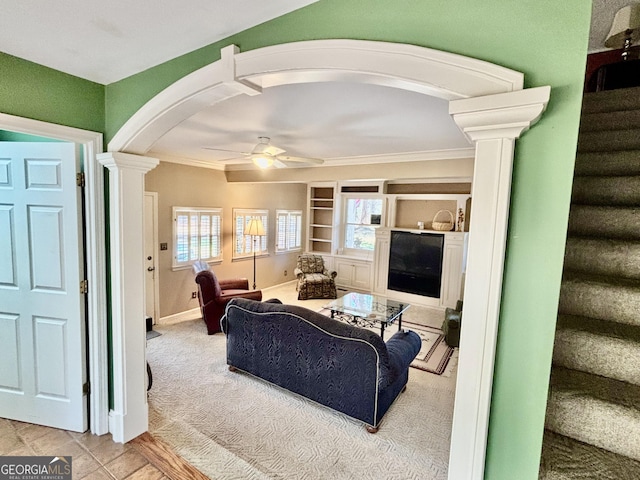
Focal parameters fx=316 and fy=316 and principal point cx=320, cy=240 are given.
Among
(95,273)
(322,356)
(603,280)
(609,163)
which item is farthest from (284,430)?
(609,163)

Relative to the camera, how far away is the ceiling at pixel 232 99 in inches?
51.3

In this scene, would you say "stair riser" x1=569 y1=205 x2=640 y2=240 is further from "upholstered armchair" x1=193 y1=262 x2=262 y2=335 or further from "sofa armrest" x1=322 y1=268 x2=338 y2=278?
"sofa armrest" x1=322 y1=268 x2=338 y2=278

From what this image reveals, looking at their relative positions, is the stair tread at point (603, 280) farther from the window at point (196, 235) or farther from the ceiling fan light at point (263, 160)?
the window at point (196, 235)

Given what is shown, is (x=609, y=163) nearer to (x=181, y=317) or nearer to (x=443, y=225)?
(x=443, y=225)

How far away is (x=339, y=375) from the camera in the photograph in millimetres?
2668

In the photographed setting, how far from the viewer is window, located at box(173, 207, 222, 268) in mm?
5082

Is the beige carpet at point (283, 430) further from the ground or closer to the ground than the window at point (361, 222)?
closer to the ground

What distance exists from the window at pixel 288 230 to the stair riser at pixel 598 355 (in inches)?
244

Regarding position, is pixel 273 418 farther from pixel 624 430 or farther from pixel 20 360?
pixel 624 430

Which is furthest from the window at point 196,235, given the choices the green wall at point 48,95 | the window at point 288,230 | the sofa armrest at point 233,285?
the green wall at point 48,95

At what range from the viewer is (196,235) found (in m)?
5.39

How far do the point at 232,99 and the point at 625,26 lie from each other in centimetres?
308

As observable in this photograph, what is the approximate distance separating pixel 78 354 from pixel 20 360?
0.49 meters

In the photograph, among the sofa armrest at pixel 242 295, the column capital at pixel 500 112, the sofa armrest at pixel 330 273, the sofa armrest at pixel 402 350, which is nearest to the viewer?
the column capital at pixel 500 112
